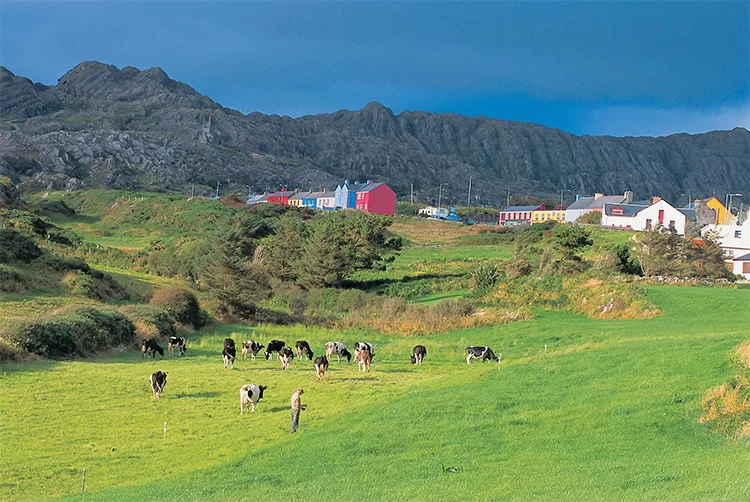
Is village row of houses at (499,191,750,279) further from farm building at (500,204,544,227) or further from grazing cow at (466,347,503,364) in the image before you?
grazing cow at (466,347,503,364)

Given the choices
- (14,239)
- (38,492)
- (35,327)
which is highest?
(14,239)

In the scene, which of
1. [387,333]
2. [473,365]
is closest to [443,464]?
[473,365]

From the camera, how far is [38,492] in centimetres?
1488

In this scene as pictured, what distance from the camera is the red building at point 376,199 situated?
16500 centimetres

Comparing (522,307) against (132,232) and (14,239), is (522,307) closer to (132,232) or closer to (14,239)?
(14,239)

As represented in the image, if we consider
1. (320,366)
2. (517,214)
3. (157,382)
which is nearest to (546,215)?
(517,214)

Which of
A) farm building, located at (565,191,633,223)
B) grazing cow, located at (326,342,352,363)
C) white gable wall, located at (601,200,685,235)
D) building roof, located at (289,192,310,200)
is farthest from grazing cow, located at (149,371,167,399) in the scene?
building roof, located at (289,192,310,200)

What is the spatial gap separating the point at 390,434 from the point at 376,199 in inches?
5871

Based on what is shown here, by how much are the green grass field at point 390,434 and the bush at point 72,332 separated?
4.82ft

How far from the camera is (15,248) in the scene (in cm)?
5081

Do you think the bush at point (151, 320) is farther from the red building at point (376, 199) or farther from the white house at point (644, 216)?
the red building at point (376, 199)

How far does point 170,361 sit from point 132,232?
290 feet

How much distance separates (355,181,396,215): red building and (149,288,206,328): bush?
11764 centimetres

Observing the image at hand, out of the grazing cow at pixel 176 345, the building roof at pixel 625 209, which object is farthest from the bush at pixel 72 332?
the building roof at pixel 625 209
